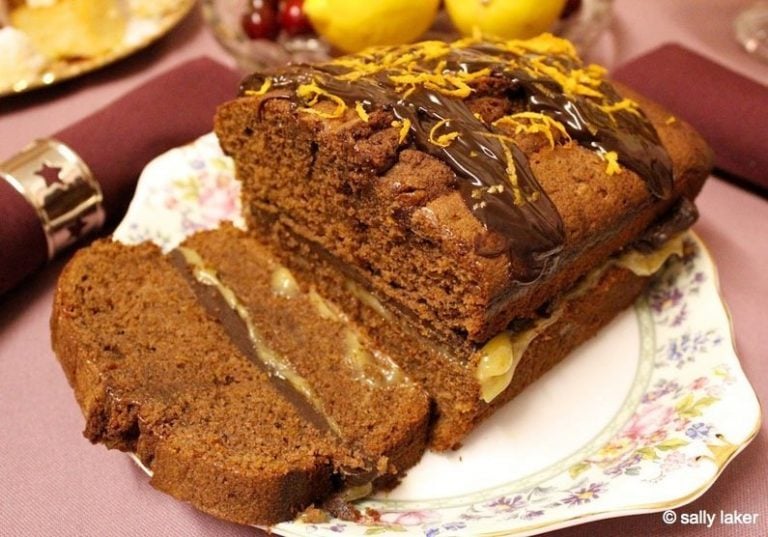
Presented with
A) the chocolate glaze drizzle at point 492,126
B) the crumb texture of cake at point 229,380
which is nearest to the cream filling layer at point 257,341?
the crumb texture of cake at point 229,380

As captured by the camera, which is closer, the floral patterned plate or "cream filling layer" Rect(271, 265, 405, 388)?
the floral patterned plate

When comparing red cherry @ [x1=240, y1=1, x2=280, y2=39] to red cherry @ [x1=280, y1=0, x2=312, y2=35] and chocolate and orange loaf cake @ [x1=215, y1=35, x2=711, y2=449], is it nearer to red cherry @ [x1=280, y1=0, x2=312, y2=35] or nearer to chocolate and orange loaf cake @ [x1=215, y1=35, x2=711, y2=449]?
red cherry @ [x1=280, y1=0, x2=312, y2=35]

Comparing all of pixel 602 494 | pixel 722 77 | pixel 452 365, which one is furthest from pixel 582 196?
pixel 722 77

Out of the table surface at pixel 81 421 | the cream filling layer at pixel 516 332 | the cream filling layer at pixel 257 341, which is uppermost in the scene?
the cream filling layer at pixel 516 332

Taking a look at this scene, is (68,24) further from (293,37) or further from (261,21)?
(293,37)

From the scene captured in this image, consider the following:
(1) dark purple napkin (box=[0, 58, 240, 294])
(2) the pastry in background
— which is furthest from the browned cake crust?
(2) the pastry in background

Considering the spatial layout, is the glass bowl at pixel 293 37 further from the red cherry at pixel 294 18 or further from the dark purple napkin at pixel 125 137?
the dark purple napkin at pixel 125 137
